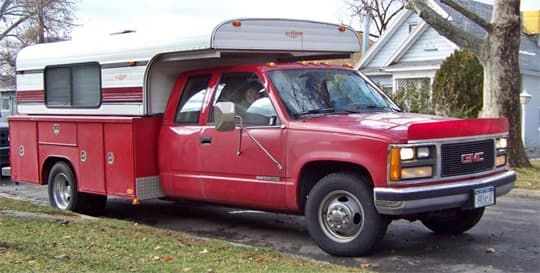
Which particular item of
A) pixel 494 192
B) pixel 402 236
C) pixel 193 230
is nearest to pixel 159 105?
pixel 193 230

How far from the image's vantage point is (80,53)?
31.7 ft

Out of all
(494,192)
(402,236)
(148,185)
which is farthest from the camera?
(148,185)

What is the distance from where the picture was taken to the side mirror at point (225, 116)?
23.0ft

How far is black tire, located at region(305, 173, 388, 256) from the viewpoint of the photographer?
6.40 metres

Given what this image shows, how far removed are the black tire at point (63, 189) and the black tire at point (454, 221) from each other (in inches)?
187

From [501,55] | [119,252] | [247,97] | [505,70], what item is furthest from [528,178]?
[119,252]

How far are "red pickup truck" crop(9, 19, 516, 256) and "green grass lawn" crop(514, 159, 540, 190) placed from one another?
186 inches

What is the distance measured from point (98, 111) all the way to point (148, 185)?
4.73ft

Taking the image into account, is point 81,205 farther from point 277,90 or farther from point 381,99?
point 381,99

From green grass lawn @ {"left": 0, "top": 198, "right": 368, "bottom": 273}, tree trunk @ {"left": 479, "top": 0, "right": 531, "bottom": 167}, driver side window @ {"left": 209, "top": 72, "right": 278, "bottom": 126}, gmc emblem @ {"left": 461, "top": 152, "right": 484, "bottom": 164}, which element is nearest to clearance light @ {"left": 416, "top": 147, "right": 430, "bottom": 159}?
gmc emblem @ {"left": 461, "top": 152, "right": 484, "bottom": 164}

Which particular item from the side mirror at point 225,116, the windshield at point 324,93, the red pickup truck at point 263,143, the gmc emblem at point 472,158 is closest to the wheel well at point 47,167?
the red pickup truck at point 263,143

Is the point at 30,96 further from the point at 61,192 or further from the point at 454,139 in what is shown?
the point at 454,139

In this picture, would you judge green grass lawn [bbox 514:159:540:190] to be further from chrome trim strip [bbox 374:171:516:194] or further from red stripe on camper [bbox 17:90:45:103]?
red stripe on camper [bbox 17:90:45:103]

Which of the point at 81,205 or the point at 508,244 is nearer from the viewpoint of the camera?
the point at 508,244
